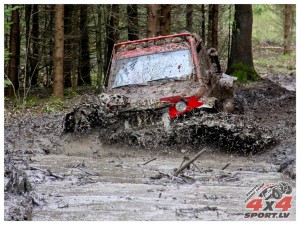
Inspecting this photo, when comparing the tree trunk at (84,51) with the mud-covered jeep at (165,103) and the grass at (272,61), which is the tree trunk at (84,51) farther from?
the mud-covered jeep at (165,103)

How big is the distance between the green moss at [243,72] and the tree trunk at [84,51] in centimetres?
517

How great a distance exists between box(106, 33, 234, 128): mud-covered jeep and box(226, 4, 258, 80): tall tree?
331 inches

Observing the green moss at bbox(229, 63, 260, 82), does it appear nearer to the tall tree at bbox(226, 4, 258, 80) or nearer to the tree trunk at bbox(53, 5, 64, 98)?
the tall tree at bbox(226, 4, 258, 80)

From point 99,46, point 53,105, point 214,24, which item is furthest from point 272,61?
point 53,105

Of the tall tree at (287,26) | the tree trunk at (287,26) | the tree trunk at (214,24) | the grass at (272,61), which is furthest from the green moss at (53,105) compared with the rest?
the tree trunk at (287,26)

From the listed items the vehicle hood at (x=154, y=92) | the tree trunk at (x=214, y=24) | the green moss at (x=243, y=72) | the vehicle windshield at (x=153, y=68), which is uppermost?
the tree trunk at (x=214, y=24)

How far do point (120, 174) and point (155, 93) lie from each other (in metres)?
2.31

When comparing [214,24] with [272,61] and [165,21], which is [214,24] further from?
[272,61]

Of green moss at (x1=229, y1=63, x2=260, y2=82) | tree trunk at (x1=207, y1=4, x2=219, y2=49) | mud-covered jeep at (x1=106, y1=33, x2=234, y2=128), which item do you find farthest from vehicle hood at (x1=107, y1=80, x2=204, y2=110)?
tree trunk at (x1=207, y1=4, x2=219, y2=49)

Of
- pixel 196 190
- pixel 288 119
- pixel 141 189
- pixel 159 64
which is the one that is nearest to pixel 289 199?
pixel 196 190

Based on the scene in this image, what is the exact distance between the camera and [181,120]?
9.67m

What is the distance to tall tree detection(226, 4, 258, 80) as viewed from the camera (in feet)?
65.6

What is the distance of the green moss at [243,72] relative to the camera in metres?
19.7
